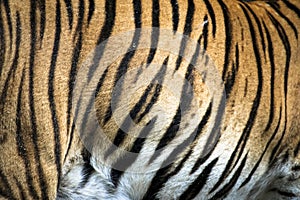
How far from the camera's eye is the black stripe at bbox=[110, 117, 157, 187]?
217 centimetres

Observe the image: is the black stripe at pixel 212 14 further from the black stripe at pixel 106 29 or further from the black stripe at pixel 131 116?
the black stripe at pixel 106 29

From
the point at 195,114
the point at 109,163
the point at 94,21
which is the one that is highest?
the point at 94,21

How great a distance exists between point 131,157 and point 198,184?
31 cm

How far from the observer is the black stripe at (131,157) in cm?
217

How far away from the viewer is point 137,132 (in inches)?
84.8

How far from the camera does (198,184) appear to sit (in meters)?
2.36

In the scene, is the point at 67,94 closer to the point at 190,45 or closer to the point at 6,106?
the point at 6,106

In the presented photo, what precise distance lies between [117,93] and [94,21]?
0.23m

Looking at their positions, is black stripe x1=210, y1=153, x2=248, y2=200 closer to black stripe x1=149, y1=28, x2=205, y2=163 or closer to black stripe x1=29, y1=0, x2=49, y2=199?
black stripe x1=149, y1=28, x2=205, y2=163

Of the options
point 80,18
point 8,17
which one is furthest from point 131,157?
point 8,17

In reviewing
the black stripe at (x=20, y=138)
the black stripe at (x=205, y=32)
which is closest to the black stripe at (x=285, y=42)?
the black stripe at (x=205, y=32)

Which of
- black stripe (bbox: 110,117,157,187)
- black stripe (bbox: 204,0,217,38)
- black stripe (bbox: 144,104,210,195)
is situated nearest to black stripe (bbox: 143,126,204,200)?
black stripe (bbox: 144,104,210,195)

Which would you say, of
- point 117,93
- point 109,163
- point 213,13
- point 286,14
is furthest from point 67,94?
point 286,14

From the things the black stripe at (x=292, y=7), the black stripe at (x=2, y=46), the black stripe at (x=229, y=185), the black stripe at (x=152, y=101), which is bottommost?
the black stripe at (x=229, y=185)
